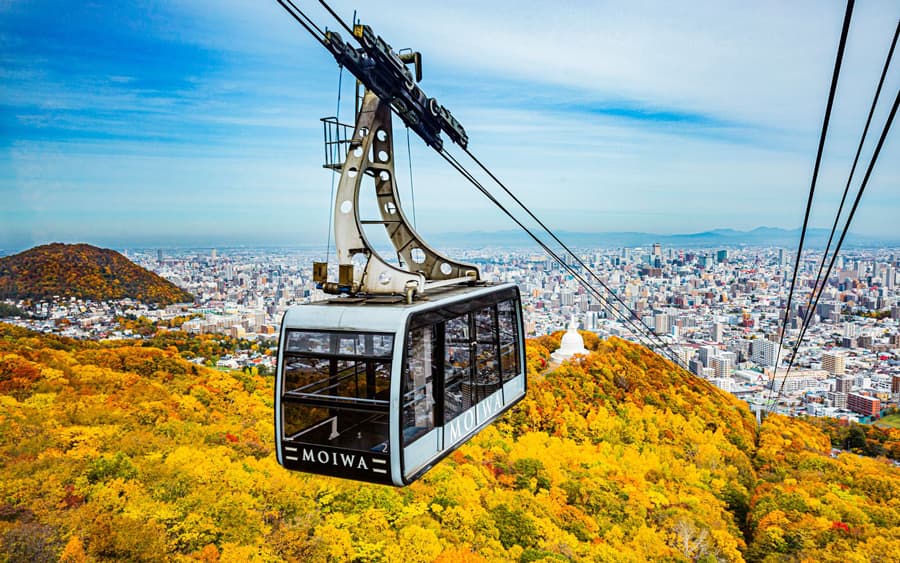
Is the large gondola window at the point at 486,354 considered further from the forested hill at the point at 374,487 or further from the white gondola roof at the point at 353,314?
the forested hill at the point at 374,487

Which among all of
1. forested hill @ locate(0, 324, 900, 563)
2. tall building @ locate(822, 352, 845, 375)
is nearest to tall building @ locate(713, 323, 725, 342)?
tall building @ locate(822, 352, 845, 375)

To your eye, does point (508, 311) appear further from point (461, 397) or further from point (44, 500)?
point (44, 500)

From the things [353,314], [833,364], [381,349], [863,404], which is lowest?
[863,404]

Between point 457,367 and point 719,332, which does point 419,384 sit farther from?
point 719,332

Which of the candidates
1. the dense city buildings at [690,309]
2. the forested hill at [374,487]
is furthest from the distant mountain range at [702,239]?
the forested hill at [374,487]

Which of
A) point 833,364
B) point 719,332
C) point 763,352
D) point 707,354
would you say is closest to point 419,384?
point 707,354

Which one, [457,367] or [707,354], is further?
[707,354]

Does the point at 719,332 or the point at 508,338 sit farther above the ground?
the point at 508,338

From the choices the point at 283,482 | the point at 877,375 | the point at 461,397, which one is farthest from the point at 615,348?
the point at 461,397

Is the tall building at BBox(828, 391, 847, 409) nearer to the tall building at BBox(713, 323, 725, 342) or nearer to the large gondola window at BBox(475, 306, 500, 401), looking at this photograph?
the tall building at BBox(713, 323, 725, 342)
